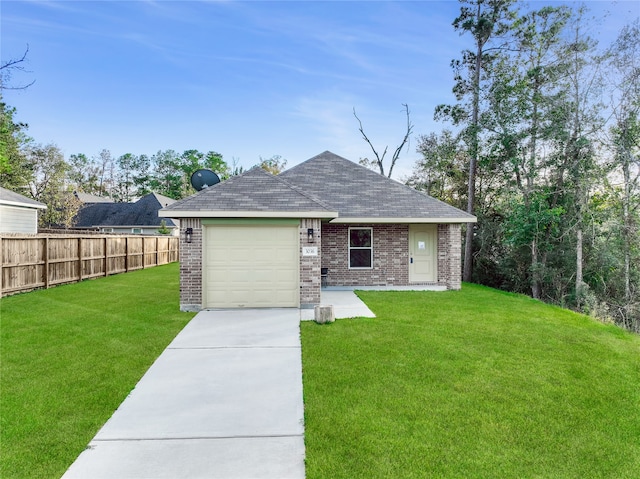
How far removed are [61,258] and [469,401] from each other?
14.0 metres

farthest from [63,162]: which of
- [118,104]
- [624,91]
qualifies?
[624,91]

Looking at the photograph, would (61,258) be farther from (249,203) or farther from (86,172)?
(86,172)

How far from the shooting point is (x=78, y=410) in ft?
13.6

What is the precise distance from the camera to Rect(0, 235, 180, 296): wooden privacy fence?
36.6 feet

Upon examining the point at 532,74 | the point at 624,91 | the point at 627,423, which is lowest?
the point at 627,423

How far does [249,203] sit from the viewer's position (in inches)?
368

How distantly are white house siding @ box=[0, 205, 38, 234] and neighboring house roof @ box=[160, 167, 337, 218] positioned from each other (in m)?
14.6

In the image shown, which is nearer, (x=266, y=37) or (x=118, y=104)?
(x=266, y=37)

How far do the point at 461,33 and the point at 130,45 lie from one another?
1504 centimetres

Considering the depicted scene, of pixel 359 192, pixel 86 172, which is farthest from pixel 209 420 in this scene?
pixel 86 172

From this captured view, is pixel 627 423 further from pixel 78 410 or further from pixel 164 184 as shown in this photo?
pixel 164 184

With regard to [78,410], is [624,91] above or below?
above

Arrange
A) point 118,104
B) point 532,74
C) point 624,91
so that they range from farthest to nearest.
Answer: point 118,104 → point 532,74 → point 624,91

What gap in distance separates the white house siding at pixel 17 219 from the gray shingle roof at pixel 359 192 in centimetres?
1399
